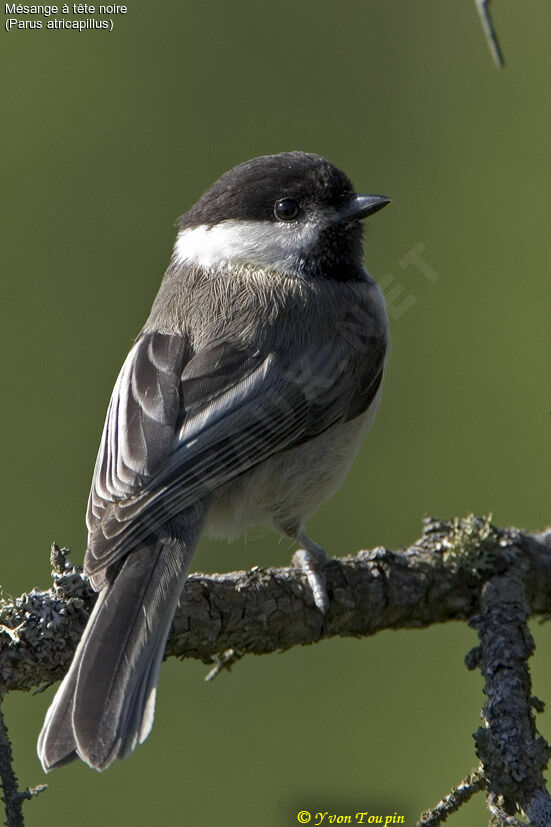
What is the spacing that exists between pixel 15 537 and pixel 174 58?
1.85m

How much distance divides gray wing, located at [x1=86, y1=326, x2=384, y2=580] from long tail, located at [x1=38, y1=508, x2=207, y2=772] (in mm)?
68

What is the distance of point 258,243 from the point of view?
8.66 ft

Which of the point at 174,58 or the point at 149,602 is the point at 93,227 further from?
the point at 149,602

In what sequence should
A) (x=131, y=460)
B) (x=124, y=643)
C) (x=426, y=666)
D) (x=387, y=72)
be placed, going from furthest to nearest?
1. (x=387, y=72)
2. (x=426, y=666)
3. (x=131, y=460)
4. (x=124, y=643)

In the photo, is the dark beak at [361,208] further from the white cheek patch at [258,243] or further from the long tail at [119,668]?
the long tail at [119,668]

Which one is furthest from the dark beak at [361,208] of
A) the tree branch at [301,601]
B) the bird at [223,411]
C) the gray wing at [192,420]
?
the tree branch at [301,601]

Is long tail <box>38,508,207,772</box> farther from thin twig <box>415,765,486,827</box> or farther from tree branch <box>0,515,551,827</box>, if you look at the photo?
thin twig <box>415,765,486,827</box>

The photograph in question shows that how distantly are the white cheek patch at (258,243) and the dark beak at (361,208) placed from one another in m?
0.09

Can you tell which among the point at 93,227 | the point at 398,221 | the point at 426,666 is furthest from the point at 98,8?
the point at 426,666

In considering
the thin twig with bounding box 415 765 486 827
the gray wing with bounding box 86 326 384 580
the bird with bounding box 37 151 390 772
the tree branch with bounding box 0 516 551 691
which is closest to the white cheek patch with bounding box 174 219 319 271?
the bird with bounding box 37 151 390 772

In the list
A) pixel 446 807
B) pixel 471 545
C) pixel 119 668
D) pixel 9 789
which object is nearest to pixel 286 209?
pixel 471 545

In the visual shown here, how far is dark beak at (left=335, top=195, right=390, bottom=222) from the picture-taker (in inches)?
106

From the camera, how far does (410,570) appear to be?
242 cm

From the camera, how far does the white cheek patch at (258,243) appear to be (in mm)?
2629
